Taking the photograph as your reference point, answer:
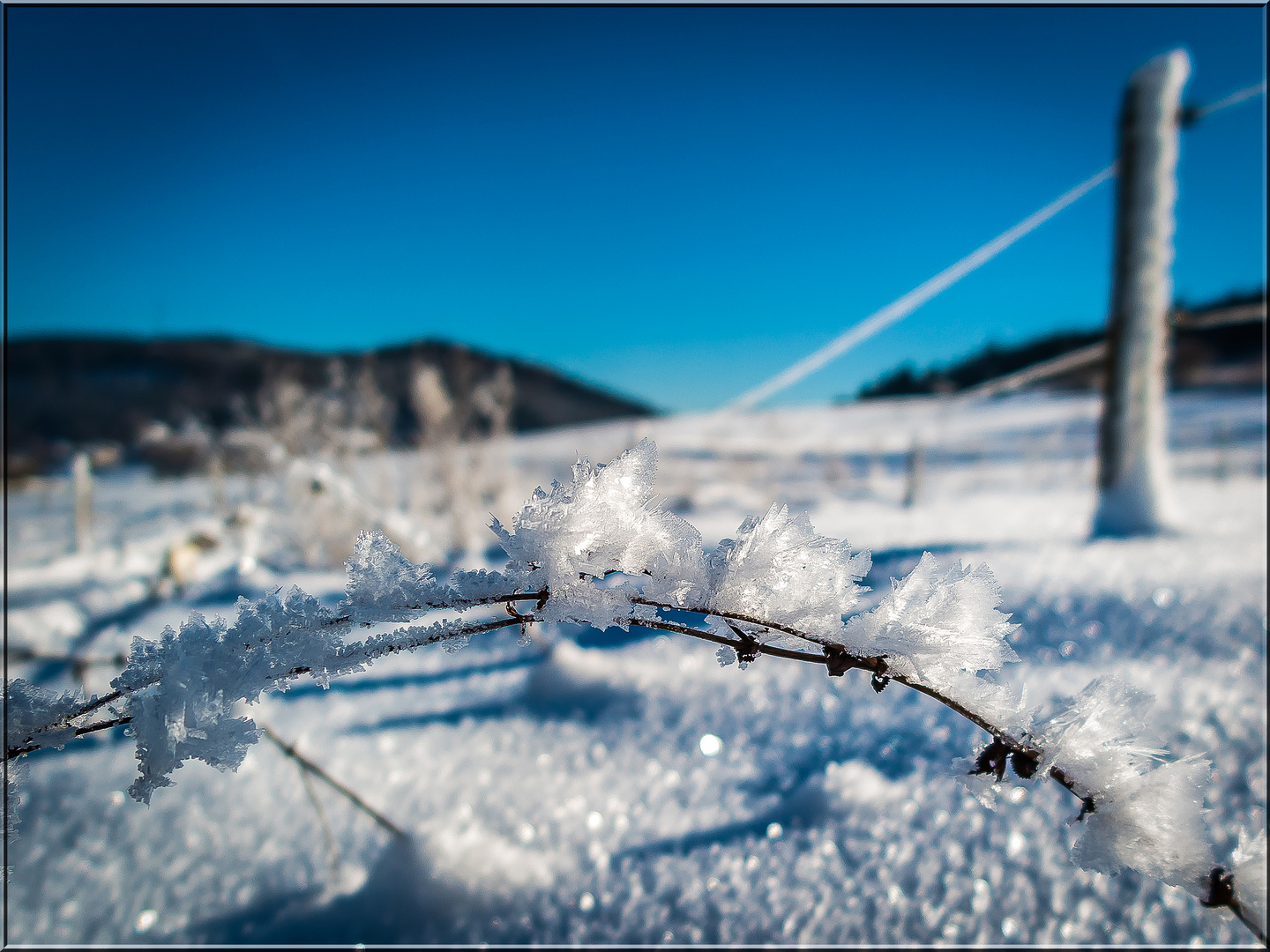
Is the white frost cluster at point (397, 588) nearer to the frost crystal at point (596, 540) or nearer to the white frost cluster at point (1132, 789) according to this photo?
the frost crystal at point (596, 540)

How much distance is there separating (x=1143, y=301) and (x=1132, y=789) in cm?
260

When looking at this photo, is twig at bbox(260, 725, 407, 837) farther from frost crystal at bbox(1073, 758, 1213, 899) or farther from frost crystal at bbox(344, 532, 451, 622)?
frost crystal at bbox(1073, 758, 1213, 899)

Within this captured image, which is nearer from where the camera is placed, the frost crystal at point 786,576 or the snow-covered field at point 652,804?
the frost crystal at point 786,576

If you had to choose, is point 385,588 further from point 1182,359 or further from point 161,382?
point 161,382

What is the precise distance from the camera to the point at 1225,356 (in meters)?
13.7

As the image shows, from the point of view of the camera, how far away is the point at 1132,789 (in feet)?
1.12

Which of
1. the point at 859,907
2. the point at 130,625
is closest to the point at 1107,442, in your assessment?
the point at 859,907

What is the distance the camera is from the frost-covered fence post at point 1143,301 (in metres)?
2.18

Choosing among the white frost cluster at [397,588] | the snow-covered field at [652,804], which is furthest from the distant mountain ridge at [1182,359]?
the white frost cluster at [397,588]

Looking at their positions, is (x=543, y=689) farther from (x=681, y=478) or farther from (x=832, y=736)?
(x=681, y=478)

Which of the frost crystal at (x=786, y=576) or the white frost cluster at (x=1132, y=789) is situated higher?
the frost crystal at (x=786, y=576)

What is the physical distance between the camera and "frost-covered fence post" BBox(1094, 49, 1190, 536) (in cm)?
218

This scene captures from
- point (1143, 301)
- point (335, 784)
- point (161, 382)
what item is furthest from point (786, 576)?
point (161, 382)

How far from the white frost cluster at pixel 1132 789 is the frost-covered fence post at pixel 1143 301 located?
2.33 m
